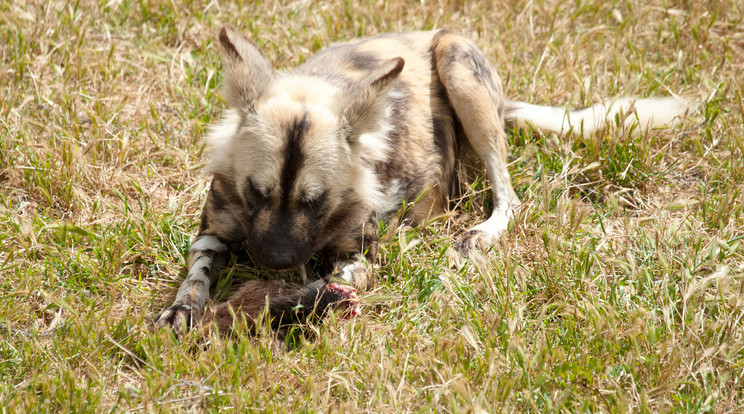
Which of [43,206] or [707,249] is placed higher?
[43,206]

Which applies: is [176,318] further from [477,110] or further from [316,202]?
[477,110]

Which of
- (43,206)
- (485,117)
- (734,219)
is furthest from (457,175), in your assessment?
(43,206)

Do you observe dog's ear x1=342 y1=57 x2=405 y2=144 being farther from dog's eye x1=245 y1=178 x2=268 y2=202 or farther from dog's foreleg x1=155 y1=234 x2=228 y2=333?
dog's foreleg x1=155 y1=234 x2=228 y2=333

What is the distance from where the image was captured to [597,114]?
4.47 metres

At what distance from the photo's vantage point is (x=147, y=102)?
15.9ft

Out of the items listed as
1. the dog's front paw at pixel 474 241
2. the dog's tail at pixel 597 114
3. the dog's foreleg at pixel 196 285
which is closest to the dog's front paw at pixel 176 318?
the dog's foreleg at pixel 196 285

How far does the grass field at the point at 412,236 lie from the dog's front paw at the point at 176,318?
137 mm

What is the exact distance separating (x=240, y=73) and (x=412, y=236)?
121cm

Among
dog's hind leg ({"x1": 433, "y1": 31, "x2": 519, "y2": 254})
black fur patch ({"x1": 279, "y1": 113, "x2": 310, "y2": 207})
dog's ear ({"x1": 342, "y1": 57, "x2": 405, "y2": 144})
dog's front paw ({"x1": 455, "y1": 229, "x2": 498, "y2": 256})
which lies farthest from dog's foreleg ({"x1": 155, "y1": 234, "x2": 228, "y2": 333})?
dog's hind leg ({"x1": 433, "y1": 31, "x2": 519, "y2": 254})

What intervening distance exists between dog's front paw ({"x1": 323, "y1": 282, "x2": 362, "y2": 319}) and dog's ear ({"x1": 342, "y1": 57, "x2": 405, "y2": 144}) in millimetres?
687

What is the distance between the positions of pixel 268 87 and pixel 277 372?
4.49ft

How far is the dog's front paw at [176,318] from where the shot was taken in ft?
10.0

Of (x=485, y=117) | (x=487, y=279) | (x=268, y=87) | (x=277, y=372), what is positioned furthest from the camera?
(x=485, y=117)

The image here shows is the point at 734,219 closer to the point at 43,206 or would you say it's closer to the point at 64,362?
the point at 64,362
